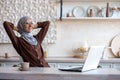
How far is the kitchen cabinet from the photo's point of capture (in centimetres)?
468

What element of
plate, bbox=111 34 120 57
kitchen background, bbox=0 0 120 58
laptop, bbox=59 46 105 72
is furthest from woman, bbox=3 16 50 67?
plate, bbox=111 34 120 57

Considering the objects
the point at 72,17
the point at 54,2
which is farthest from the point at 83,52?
the point at 54,2

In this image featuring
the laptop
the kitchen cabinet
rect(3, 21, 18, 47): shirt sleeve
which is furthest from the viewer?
the kitchen cabinet

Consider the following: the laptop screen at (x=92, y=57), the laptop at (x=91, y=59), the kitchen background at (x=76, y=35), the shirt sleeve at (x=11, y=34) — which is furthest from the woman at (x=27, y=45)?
the kitchen background at (x=76, y=35)

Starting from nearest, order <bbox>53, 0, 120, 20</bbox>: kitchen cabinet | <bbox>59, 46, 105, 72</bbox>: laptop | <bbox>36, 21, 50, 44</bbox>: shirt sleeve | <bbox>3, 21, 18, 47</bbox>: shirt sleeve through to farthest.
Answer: <bbox>59, 46, 105, 72</bbox>: laptop, <bbox>3, 21, 18, 47</bbox>: shirt sleeve, <bbox>36, 21, 50, 44</bbox>: shirt sleeve, <bbox>53, 0, 120, 20</bbox>: kitchen cabinet

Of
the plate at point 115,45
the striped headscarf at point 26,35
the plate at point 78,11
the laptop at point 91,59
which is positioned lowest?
the plate at point 115,45

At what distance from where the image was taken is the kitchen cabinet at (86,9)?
15.3 feet

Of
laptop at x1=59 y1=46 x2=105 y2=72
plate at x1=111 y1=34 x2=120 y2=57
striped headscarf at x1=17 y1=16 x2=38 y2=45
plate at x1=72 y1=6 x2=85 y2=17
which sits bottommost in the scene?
plate at x1=111 y1=34 x2=120 y2=57

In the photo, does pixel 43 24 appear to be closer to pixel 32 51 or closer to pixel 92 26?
pixel 32 51

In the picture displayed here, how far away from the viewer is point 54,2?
15.4 feet

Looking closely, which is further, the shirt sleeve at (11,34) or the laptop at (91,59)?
the shirt sleeve at (11,34)

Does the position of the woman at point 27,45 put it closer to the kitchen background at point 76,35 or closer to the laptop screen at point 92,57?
the laptop screen at point 92,57

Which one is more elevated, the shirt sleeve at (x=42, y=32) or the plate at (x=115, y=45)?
the shirt sleeve at (x=42, y=32)

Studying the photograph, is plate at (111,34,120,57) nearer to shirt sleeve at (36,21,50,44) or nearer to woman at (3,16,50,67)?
shirt sleeve at (36,21,50,44)
